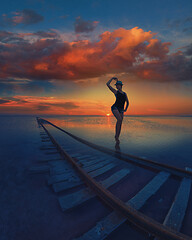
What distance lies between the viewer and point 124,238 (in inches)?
61.7

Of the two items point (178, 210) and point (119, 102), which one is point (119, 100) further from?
point (178, 210)

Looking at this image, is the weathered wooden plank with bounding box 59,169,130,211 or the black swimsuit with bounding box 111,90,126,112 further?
the black swimsuit with bounding box 111,90,126,112

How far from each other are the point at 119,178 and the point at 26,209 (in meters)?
2.17

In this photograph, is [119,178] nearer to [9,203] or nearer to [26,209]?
[26,209]

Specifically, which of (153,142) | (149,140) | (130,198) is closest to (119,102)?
(130,198)

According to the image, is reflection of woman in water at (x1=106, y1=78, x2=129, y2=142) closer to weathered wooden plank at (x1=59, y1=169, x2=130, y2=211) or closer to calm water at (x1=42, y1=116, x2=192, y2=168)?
calm water at (x1=42, y1=116, x2=192, y2=168)

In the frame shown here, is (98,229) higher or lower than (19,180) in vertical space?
higher

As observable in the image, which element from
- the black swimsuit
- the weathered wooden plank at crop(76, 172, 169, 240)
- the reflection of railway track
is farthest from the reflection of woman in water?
the weathered wooden plank at crop(76, 172, 169, 240)

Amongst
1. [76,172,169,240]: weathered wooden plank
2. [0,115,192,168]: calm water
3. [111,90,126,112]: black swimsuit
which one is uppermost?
[111,90,126,112]: black swimsuit

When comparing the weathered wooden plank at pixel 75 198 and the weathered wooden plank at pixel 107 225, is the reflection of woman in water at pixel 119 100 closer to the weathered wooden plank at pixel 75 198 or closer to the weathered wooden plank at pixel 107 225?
the weathered wooden plank at pixel 75 198

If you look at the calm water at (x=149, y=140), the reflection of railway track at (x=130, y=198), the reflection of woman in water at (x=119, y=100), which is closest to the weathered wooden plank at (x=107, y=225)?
the reflection of railway track at (x=130, y=198)

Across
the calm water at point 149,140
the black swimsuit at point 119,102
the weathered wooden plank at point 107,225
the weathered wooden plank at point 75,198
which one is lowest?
the calm water at point 149,140

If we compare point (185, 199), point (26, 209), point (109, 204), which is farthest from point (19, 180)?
point (185, 199)

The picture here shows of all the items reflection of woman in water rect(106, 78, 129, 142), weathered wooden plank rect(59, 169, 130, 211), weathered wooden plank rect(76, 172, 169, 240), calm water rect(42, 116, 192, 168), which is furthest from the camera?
reflection of woman in water rect(106, 78, 129, 142)
